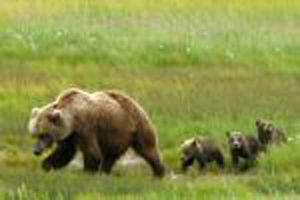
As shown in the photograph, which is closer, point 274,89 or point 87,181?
point 87,181

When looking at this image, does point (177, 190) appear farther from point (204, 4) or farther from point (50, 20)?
point (204, 4)

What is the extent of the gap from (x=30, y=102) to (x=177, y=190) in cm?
502

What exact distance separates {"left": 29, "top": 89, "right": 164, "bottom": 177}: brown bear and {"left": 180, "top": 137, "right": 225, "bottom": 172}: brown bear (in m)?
0.72

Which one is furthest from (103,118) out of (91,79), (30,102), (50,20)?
(50,20)

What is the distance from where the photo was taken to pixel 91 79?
16453 millimetres

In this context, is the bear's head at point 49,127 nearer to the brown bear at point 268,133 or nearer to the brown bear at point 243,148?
the brown bear at point 243,148

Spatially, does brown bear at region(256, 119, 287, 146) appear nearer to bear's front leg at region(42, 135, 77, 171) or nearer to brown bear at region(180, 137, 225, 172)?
brown bear at region(180, 137, 225, 172)

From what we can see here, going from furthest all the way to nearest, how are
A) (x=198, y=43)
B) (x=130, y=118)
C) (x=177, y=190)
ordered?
(x=198, y=43) → (x=130, y=118) → (x=177, y=190)

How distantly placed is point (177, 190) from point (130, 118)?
5.48 feet

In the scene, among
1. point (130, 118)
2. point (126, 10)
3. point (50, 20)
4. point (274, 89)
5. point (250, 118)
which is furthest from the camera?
point (126, 10)

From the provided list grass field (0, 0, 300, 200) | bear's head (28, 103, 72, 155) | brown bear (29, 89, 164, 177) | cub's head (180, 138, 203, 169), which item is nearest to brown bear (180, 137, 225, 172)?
cub's head (180, 138, 203, 169)

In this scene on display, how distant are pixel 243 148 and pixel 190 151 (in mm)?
559

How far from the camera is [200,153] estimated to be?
12367mm

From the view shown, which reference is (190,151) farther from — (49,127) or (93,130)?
(49,127)
